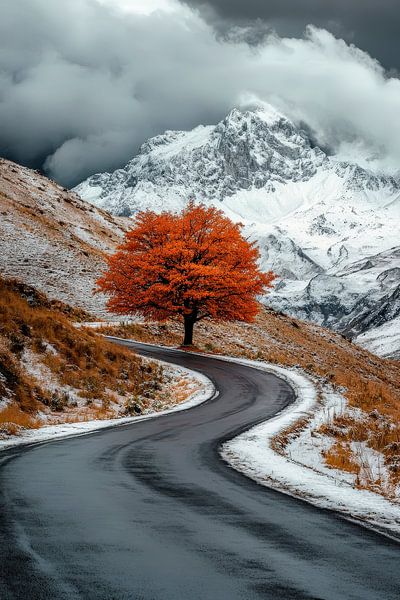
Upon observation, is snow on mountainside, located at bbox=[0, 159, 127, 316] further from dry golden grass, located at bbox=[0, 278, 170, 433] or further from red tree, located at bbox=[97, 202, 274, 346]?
dry golden grass, located at bbox=[0, 278, 170, 433]

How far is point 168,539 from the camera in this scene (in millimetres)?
3941

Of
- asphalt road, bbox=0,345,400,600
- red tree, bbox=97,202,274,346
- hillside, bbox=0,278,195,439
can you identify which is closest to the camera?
asphalt road, bbox=0,345,400,600

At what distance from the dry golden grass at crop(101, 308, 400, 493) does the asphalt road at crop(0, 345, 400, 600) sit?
3375 millimetres

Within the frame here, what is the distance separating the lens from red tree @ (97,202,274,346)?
32.6m

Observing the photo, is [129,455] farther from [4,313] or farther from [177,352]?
[177,352]

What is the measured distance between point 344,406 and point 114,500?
15.3 meters

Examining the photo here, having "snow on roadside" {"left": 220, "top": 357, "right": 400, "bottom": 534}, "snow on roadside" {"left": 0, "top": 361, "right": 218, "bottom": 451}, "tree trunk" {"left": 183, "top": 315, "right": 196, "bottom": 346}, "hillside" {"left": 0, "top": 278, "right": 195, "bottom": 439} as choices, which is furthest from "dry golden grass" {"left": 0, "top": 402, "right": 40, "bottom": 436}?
"tree trunk" {"left": 183, "top": 315, "right": 196, "bottom": 346}

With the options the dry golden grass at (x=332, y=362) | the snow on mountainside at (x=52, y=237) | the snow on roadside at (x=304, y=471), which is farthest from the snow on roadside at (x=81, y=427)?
the snow on mountainside at (x=52, y=237)

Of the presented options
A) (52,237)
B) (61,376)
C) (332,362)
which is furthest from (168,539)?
(52,237)

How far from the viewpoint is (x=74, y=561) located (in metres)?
3.34

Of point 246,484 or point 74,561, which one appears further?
point 246,484

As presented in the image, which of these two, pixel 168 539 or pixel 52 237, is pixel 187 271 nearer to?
pixel 168 539

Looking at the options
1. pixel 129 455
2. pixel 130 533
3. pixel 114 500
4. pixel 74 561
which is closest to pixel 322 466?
pixel 129 455

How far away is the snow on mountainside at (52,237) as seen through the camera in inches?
1866
